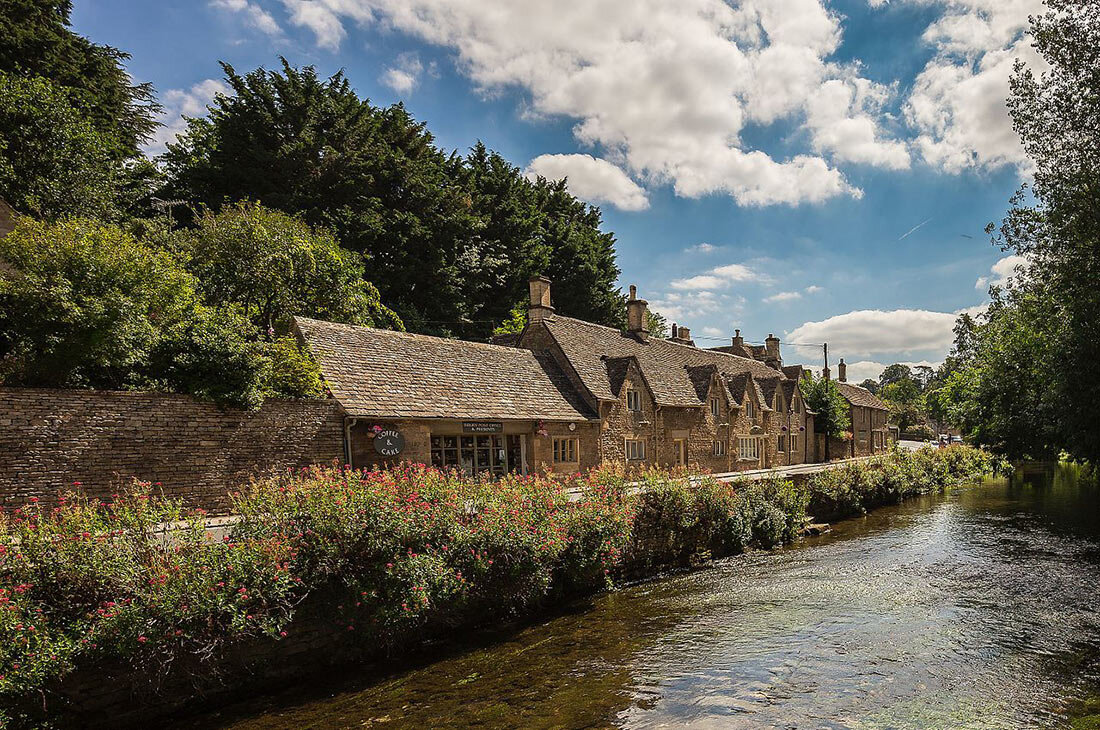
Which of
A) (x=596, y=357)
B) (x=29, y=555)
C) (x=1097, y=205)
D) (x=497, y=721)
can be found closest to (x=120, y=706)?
(x=29, y=555)

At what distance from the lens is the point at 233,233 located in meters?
26.0

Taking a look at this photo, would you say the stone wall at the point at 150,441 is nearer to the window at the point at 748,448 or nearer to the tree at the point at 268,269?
the tree at the point at 268,269

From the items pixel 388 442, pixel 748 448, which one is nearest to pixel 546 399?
pixel 388 442

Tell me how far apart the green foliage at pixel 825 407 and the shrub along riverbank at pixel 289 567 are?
40.5 meters

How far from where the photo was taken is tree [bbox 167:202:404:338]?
25.5 metres

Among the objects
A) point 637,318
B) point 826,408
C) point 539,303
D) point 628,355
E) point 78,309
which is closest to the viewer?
point 78,309

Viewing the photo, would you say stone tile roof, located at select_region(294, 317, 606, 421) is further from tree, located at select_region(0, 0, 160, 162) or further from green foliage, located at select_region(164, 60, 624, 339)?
tree, located at select_region(0, 0, 160, 162)

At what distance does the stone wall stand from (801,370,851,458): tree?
4537 centimetres

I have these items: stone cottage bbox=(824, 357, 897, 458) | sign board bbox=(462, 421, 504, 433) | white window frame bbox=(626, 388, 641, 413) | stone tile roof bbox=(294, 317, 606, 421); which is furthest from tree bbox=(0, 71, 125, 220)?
stone cottage bbox=(824, 357, 897, 458)

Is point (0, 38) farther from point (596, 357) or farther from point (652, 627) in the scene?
point (652, 627)

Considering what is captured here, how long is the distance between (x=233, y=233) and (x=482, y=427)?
14.6m

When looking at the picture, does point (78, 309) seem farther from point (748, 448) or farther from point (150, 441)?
point (748, 448)

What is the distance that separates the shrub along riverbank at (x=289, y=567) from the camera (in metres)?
7.84

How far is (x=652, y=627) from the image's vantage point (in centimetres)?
1301
